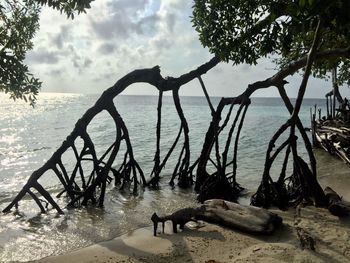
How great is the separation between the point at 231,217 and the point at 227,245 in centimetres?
86

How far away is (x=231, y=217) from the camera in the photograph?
7.67 meters

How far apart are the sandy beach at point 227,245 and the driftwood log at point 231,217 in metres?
0.13

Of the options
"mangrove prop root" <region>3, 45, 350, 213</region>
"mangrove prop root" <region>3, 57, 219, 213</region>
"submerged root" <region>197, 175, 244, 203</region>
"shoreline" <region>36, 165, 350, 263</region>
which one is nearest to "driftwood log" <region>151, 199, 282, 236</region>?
"shoreline" <region>36, 165, 350, 263</region>

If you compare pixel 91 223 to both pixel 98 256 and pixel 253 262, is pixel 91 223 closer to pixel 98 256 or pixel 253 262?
pixel 98 256

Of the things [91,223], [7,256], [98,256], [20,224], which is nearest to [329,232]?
[98,256]

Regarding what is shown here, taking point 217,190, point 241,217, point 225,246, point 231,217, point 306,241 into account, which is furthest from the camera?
point 217,190

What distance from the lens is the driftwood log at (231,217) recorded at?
23.9 ft

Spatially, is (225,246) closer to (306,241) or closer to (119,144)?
(306,241)

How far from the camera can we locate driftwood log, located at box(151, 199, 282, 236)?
7.29 m

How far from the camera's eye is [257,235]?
7.23m

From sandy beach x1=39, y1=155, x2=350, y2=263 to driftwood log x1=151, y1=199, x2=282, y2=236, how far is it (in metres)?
0.13

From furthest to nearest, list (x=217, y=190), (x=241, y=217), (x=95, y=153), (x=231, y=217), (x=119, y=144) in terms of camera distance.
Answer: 1. (x=95, y=153)
2. (x=119, y=144)
3. (x=217, y=190)
4. (x=231, y=217)
5. (x=241, y=217)

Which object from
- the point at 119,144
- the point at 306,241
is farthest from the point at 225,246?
the point at 119,144

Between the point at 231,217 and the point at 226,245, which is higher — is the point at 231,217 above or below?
above
